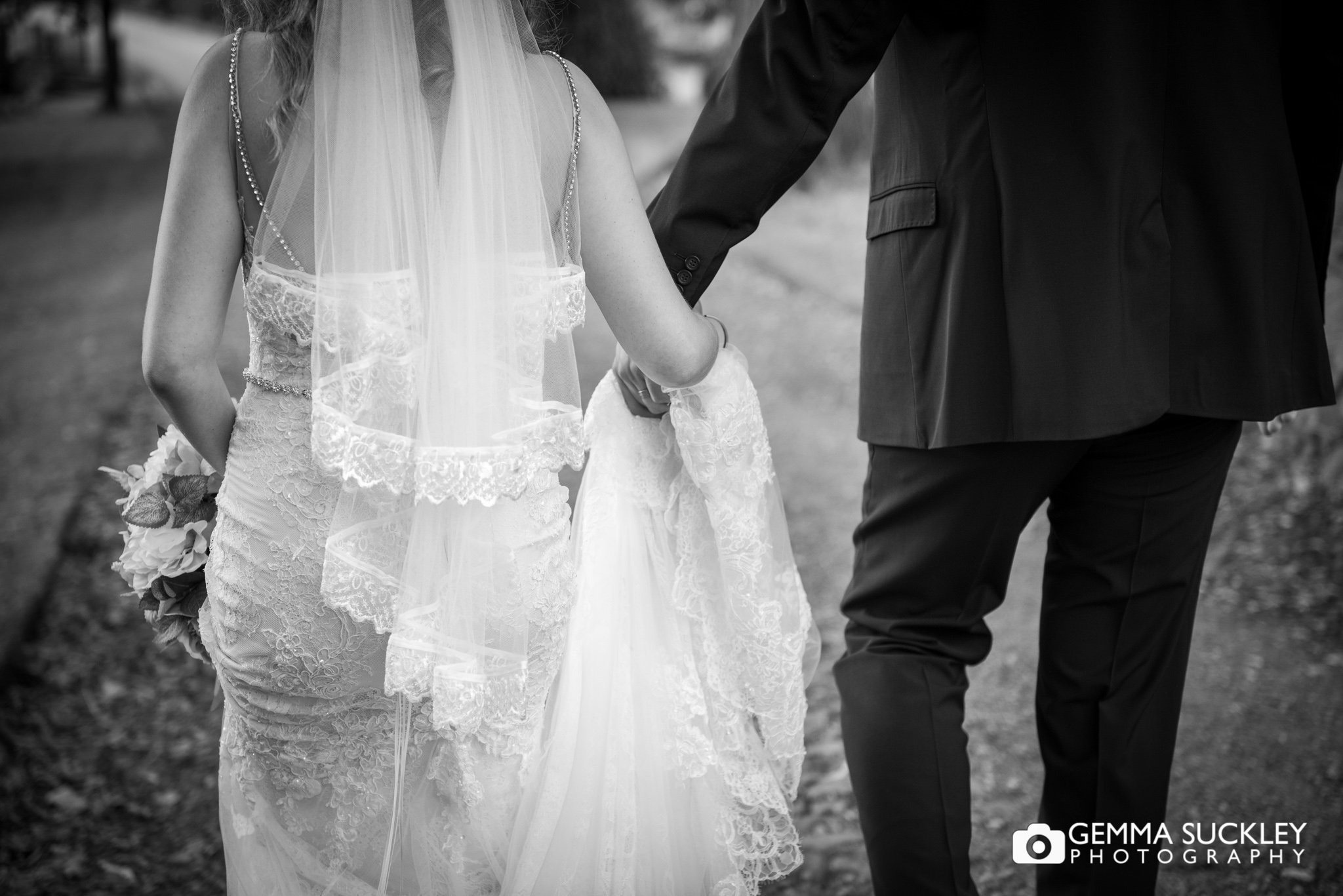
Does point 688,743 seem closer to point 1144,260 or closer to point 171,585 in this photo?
point 171,585

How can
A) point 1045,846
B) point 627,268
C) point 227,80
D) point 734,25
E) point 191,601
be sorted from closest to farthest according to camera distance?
point 227,80, point 627,268, point 191,601, point 1045,846, point 734,25

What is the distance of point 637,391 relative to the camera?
2.10 metres

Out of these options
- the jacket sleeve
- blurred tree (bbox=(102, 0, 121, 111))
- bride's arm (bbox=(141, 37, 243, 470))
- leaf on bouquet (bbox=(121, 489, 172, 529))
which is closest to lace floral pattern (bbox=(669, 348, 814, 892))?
the jacket sleeve

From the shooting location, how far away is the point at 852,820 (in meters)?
2.86

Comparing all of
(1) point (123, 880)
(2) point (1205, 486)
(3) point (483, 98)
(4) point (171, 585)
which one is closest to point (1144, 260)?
(2) point (1205, 486)

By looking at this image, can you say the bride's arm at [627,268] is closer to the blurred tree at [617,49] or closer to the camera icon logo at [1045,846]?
the camera icon logo at [1045,846]

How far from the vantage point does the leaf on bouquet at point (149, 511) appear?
1979mm

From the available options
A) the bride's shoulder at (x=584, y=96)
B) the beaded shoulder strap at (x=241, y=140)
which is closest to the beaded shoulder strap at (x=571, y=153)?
the bride's shoulder at (x=584, y=96)

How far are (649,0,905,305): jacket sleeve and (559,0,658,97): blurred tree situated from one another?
570 inches

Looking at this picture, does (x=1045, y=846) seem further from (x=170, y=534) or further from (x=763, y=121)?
(x=170, y=534)

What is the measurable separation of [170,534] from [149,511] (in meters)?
0.06

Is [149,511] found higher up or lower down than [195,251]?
lower down

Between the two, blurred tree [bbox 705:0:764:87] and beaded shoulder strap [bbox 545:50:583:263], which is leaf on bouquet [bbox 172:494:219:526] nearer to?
beaded shoulder strap [bbox 545:50:583:263]

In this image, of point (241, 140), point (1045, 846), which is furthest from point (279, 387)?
point (1045, 846)
